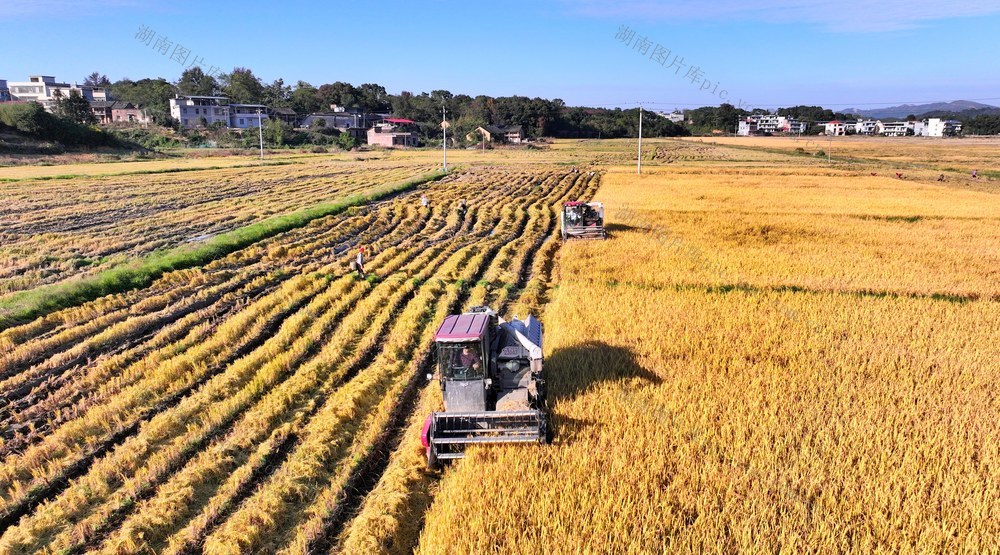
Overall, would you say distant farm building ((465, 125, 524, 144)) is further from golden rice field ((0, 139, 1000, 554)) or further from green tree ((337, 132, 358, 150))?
golden rice field ((0, 139, 1000, 554))

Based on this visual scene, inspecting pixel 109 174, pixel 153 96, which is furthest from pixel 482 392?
pixel 153 96

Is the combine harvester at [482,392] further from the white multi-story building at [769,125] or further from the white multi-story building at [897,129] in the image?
the white multi-story building at [897,129]

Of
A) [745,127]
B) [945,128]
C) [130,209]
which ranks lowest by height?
A: [130,209]

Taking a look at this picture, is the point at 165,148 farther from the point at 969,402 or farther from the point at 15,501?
the point at 969,402

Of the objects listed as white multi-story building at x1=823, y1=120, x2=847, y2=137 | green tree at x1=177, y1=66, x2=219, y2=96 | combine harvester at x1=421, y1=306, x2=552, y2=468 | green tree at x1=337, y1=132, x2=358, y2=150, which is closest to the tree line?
green tree at x1=177, y1=66, x2=219, y2=96

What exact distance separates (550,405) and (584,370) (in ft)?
3.84

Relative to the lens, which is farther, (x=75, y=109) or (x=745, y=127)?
(x=745, y=127)

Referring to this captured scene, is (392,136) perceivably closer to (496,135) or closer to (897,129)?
(496,135)

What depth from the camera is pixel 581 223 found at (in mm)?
20688

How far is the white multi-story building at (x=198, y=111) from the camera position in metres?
89.6

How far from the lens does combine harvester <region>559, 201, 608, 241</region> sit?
2044 cm

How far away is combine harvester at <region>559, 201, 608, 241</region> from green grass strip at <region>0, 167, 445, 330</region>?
10.5 m

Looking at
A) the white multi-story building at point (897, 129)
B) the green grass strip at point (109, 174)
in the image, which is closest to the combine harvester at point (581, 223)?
the green grass strip at point (109, 174)

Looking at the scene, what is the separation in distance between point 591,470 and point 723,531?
1431mm
